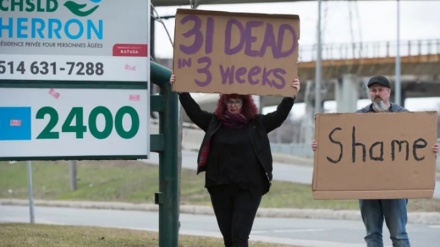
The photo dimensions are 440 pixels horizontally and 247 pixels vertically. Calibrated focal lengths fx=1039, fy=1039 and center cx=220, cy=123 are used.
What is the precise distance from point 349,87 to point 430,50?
5.87m

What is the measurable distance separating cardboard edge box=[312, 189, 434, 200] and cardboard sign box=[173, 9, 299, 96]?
0.95 metres

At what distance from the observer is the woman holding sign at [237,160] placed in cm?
780

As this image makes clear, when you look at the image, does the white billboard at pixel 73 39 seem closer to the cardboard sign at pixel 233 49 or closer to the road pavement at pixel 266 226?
the cardboard sign at pixel 233 49

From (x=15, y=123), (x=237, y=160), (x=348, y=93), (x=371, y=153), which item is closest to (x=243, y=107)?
(x=237, y=160)

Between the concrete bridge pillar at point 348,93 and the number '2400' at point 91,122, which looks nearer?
the number '2400' at point 91,122

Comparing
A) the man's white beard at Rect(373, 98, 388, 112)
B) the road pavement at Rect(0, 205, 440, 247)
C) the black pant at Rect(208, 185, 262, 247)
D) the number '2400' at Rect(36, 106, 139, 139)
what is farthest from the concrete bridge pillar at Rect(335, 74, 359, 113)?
the black pant at Rect(208, 185, 262, 247)

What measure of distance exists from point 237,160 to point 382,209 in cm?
142

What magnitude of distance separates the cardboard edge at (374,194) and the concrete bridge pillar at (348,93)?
45.1 metres

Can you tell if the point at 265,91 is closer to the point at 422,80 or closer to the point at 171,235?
the point at 171,235

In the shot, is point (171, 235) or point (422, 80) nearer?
point (171, 235)

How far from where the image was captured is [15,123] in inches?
325

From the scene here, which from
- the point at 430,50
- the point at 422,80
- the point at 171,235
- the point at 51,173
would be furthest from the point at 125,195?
the point at 422,80

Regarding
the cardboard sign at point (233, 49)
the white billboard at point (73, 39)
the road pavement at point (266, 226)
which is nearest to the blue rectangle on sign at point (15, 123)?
the white billboard at point (73, 39)

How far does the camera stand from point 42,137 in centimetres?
829
